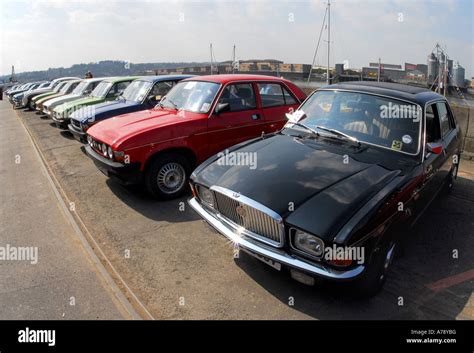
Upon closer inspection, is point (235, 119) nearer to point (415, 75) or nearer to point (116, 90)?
point (116, 90)

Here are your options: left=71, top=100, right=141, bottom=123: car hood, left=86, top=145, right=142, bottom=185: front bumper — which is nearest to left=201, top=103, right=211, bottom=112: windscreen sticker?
left=86, top=145, right=142, bottom=185: front bumper

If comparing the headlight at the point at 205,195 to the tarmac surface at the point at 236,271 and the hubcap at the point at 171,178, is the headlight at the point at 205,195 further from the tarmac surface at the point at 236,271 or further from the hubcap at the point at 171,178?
the hubcap at the point at 171,178

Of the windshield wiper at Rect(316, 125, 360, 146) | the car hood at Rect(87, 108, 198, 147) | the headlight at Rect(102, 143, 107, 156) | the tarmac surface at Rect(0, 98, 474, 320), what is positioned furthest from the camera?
the headlight at Rect(102, 143, 107, 156)

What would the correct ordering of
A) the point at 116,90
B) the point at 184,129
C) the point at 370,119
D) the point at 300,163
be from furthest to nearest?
the point at 116,90 → the point at 184,129 → the point at 370,119 → the point at 300,163

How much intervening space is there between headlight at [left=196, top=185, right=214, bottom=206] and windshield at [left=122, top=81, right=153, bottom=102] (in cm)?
509

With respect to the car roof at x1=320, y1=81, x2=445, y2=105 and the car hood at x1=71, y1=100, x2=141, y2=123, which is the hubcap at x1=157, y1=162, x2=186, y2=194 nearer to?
the car roof at x1=320, y1=81, x2=445, y2=105

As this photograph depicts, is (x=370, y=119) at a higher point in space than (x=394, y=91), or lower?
lower

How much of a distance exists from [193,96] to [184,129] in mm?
948

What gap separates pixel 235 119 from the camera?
20.0 ft

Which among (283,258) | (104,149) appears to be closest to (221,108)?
(104,149)

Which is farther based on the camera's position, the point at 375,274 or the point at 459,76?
the point at 459,76

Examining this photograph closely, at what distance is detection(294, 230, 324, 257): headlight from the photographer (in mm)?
2795
